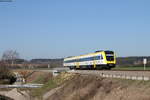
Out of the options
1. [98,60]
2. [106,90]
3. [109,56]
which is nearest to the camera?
[106,90]

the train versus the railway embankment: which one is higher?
the train

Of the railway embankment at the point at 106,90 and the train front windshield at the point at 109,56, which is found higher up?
the train front windshield at the point at 109,56

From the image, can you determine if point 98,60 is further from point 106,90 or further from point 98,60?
point 106,90

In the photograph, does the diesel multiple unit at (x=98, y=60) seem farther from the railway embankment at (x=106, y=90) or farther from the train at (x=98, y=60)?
the railway embankment at (x=106, y=90)

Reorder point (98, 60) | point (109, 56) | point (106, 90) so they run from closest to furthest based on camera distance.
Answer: point (106, 90), point (109, 56), point (98, 60)

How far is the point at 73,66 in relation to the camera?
7031cm

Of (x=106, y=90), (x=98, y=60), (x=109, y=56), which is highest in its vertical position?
(x=109, y=56)

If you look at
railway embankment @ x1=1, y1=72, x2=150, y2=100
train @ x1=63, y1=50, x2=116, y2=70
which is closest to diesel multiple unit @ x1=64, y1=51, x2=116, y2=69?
train @ x1=63, y1=50, x2=116, y2=70

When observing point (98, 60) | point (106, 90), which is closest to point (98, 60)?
point (98, 60)

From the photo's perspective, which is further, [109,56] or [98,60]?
[98,60]

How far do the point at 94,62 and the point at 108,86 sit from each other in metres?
24.0

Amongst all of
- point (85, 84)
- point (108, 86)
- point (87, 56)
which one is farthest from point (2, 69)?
point (108, 86)

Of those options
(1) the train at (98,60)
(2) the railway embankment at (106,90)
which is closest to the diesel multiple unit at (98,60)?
(1) the train at (98,60)

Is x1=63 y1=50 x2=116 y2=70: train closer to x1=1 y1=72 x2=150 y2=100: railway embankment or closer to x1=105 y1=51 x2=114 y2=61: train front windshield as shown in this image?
x1=105 y1=51 x2=114 y2=61: train front windshield
